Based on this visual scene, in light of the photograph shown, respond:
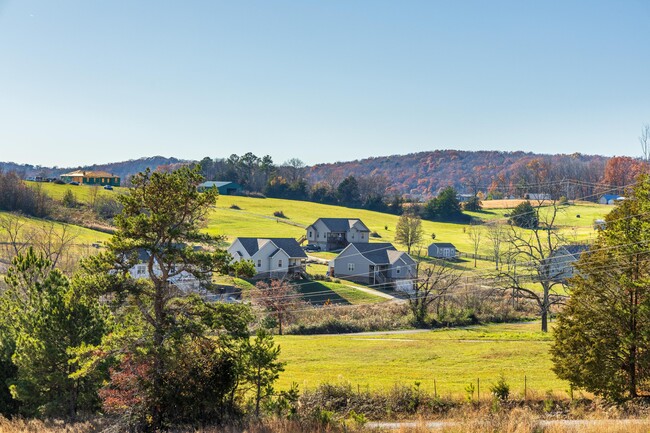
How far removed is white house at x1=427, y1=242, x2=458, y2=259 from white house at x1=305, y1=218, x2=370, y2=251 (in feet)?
33.9

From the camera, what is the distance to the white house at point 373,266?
6869 cm

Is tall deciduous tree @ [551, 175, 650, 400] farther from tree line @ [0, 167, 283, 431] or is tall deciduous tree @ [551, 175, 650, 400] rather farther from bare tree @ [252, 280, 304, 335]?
bare tree @ [252, 280, 304, 335]

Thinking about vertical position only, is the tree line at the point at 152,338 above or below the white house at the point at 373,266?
above

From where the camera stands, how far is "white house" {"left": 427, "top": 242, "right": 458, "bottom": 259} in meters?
82.8

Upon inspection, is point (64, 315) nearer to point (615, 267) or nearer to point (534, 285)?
point (615, 267)

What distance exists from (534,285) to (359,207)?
6870 centimetres

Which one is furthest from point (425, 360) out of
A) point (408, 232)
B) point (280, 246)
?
point (408, 232)

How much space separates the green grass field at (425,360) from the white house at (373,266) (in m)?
25.6

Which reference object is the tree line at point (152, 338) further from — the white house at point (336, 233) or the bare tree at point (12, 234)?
the white house at point (336, 233)

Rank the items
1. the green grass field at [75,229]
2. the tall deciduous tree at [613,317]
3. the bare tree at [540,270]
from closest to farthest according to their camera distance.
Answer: the tall deciduous tree at [613,317] < the bare tree at [540,270] < the green grass field at [75,229]

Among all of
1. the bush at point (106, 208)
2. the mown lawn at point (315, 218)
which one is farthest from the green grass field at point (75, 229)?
the mown lawn at point (315, 218)

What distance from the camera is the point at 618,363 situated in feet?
63.0

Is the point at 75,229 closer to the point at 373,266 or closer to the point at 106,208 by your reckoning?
the point at 106,208

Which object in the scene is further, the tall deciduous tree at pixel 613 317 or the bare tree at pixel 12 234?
the bare tree at pixel 12 234
